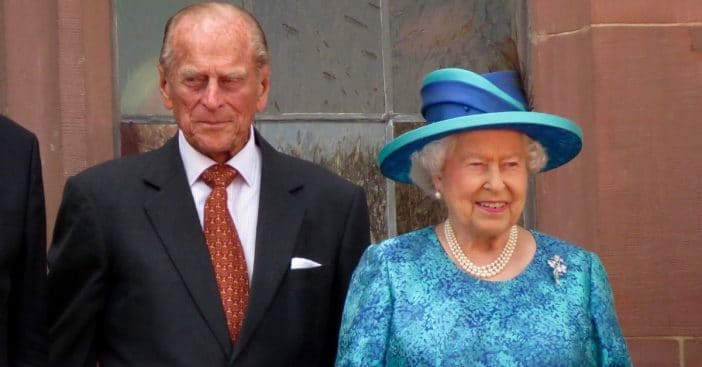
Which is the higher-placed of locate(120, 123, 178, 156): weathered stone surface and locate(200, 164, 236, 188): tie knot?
locate(120, 123, 178, 156): weathered stone surface

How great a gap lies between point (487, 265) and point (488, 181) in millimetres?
245

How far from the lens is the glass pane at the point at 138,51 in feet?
20.9

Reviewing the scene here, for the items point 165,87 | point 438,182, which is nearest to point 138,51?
point 165,87

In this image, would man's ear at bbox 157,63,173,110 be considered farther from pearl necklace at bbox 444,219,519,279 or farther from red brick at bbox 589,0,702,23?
red brick at bbox 589,0,702,23

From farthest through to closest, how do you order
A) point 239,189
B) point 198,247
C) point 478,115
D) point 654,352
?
point 654,352 → point 239,189 → point 198,247 → point 478,115

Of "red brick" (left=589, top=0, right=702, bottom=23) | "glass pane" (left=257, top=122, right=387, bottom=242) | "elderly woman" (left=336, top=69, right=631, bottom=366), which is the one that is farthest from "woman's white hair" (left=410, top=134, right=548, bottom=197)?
"glass pane" (left=257, top=122, right=387, bottom=242)

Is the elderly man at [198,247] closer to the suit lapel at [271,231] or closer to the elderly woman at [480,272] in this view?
the suit lapel at [271,231]

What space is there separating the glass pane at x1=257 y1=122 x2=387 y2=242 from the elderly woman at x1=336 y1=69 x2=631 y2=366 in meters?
1.90

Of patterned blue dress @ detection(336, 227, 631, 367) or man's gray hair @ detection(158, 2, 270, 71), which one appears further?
man's gray hair @ detection(158, 2, 270, 71)

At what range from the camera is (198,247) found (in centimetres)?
469

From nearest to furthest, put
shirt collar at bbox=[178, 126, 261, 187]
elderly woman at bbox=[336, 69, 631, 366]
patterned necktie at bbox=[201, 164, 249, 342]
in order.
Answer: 1. elderly woman at bbox=[336, 69, 631, 366]
2. patterned necktie at bbox=[201, 164, 249, 342]
3. shirt collar at bbox=[178, 126, 261, 187]

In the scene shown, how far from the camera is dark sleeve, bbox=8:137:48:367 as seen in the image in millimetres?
4344

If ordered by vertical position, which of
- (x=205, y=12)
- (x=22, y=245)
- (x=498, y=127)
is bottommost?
(x=22, y=245)

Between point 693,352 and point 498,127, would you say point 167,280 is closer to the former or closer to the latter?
point 498,127
